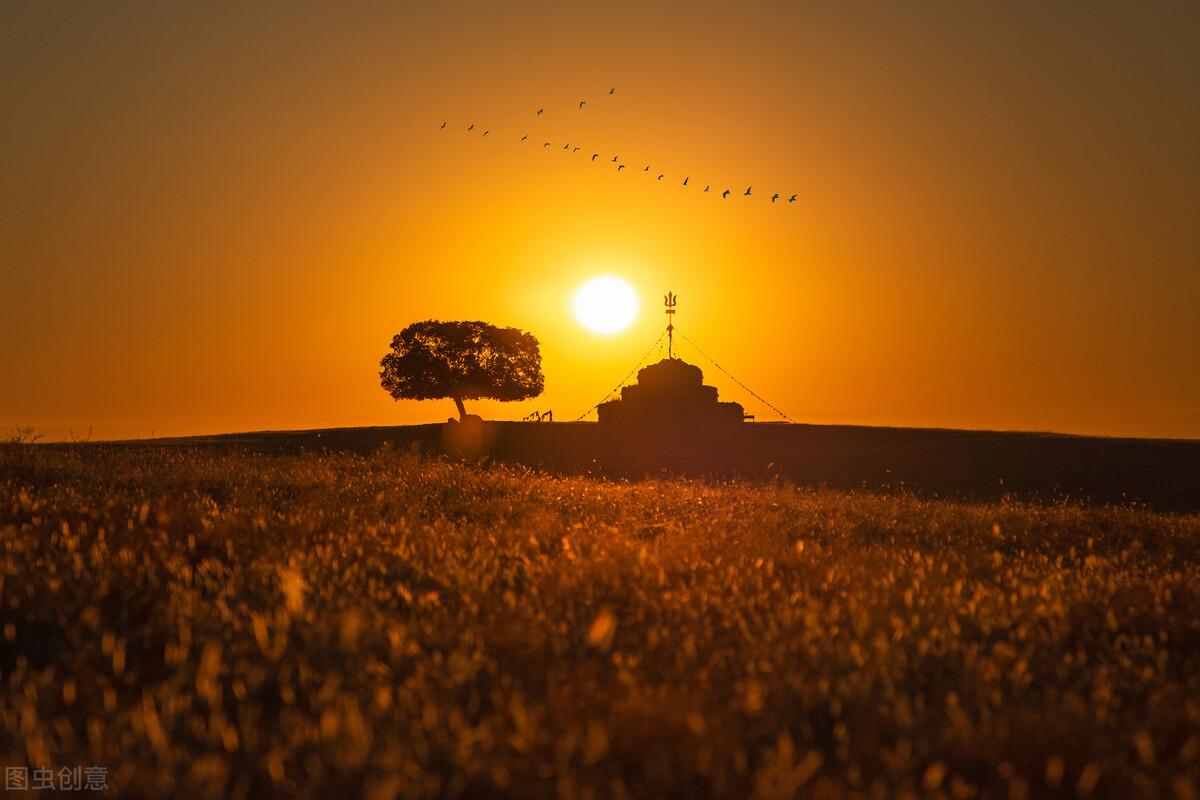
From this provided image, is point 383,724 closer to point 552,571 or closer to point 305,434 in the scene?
point 552,571

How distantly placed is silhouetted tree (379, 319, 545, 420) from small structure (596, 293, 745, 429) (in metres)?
8.42

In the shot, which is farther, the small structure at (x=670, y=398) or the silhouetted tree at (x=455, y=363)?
the silhouetted tree at (x=455, y=363)

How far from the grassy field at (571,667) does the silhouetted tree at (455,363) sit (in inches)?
1929

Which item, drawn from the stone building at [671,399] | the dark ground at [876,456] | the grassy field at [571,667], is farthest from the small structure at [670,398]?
the grassy field at [571,667]

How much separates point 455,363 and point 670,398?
44.7ft

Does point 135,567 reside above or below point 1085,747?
above

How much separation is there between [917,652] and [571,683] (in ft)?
5.95

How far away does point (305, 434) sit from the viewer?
156 feet

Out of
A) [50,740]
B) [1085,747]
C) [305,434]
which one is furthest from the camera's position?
[305,434]

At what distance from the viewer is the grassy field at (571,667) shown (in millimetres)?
3303

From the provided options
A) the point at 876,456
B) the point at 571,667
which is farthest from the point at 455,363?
the point at 571,667

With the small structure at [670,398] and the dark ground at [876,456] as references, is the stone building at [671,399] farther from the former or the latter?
the dark ground at [876,456]

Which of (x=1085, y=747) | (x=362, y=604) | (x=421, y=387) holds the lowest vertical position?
(x=1085, y=747)

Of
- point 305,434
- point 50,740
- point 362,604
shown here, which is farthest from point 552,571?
point 305,434
